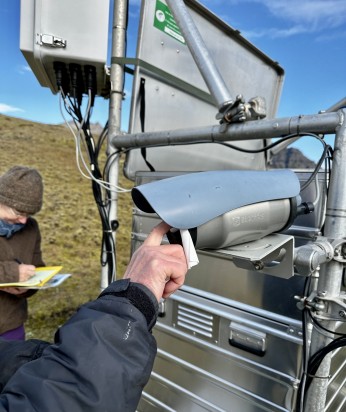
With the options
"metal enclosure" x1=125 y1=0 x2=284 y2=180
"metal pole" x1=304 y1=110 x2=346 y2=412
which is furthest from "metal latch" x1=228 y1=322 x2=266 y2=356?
"metal enclosure" x1=125 y1=0 x2=284 y2=180

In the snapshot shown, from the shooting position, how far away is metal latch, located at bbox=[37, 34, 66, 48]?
1898 millimetres

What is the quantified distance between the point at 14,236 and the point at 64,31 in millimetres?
1356

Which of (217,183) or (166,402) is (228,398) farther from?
(217,183)

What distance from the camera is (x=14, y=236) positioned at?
223cm

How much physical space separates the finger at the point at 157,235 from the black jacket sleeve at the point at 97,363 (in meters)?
0.12

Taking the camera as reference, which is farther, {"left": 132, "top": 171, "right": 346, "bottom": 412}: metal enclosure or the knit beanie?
the knit beanie

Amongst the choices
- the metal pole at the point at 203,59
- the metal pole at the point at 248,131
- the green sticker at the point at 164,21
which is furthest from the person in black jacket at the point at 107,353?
the green sticker at the point at 164,21

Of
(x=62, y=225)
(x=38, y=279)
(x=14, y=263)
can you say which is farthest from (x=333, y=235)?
(x=62, y=225)

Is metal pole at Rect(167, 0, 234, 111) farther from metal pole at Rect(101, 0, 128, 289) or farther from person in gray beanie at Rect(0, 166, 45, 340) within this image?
Result: person in gray beanie at Rect(0, 166, 45, 340)

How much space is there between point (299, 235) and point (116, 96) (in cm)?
148

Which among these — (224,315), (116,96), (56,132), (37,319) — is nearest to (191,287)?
(224,315)

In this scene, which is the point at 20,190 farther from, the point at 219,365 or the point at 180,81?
the point at 219,365

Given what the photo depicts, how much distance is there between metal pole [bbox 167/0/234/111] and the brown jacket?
5.26ft

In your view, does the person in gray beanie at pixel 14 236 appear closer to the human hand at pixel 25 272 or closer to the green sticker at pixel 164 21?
the human hand at pixel 25 272
